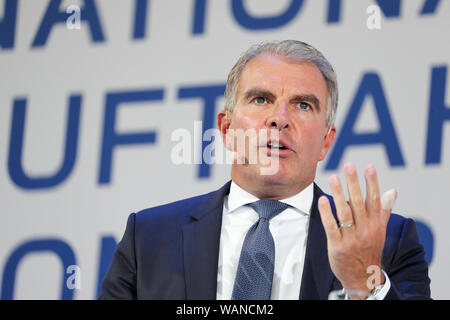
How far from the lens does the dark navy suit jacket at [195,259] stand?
180 centimetres

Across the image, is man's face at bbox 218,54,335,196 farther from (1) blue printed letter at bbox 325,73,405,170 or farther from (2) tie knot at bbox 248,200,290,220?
(1) blue printed letter at bbox 325,73,405,170

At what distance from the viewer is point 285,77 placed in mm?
2043

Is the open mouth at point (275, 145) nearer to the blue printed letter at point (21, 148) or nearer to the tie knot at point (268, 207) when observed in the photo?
the tie knot at point (268, 207)

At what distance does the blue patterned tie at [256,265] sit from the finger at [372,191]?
1.26 ft

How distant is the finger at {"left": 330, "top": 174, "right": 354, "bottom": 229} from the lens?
152 cm

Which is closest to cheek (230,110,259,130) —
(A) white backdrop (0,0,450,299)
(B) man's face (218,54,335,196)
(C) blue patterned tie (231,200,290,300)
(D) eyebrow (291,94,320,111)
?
(B) man's face (218,54,335,196)

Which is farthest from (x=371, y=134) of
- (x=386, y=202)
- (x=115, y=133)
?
(x=386, y=202)

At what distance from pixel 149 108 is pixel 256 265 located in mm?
1293

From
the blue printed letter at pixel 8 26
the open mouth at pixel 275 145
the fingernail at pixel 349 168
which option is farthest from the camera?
the blue printed letter at pixel 8 26

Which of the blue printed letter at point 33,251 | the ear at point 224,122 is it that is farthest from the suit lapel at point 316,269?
the blue printed letter at point 33,251

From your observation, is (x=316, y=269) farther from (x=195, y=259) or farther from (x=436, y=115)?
(x=436, y=115)

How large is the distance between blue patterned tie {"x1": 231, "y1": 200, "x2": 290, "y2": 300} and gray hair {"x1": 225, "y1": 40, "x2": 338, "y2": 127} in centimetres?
43
